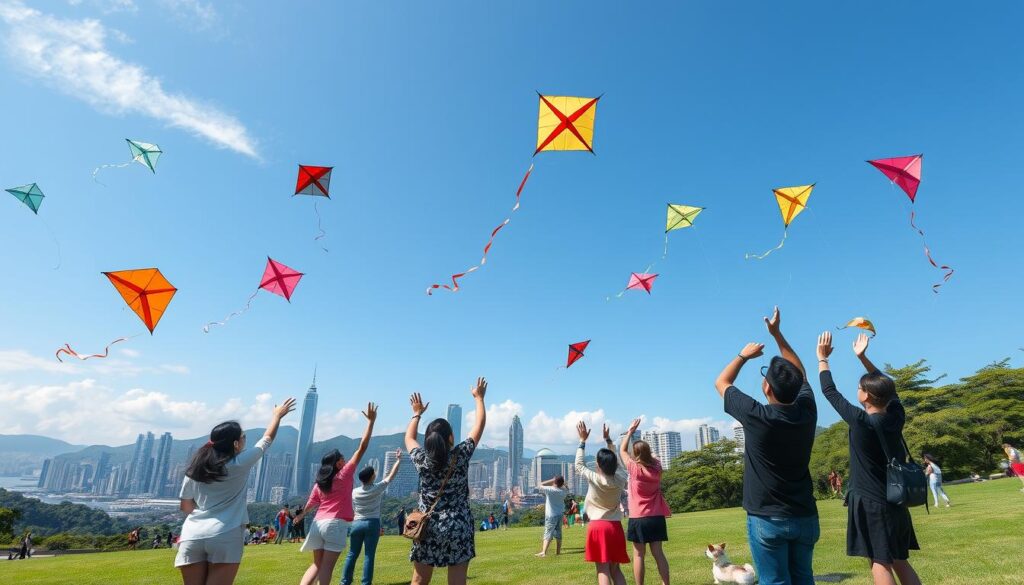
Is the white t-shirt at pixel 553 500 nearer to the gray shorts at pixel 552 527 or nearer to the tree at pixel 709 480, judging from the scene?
the gray shorts at pixel 552 527

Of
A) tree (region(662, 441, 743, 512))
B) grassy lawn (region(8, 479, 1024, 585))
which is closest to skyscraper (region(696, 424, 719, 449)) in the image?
tree (region(662, 441, 743, 512))

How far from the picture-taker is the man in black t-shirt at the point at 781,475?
3.19 metres

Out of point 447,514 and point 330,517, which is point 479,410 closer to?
point 447,514

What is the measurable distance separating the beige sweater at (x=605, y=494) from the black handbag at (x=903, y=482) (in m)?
2.49

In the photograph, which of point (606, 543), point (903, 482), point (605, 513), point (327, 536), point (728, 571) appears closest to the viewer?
point (903, 482)

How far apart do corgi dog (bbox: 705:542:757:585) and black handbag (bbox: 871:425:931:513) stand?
9.94ft

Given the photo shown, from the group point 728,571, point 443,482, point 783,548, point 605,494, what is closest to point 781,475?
point 783,548

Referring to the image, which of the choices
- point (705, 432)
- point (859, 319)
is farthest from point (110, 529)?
point (705, 432)

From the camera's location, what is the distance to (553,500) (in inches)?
428

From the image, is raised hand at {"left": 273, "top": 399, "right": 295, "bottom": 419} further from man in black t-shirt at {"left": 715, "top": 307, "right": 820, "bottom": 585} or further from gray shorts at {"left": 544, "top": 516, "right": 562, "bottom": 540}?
gray shorts at {"left": 544, "top": 516, "right": 562, "bottom": 540}

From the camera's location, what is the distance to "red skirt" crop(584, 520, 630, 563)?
16.8 ft

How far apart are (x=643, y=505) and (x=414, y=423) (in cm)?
325

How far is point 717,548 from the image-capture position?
6801 mm

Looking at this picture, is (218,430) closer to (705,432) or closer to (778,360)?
(778,360)
